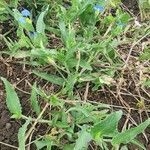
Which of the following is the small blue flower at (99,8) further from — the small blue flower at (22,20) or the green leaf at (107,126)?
the green leaf at (107,126)

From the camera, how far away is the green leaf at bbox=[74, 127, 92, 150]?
53.6 inches

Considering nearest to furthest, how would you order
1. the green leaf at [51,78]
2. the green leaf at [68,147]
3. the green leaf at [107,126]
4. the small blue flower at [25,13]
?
the green leaf at [107,126] < the green leaf at [68,147] < the green leaf at [51,78] < the small blue flower at [25,13]

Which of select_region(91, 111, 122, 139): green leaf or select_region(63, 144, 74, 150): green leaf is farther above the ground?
select_region(91, 111, 122, 139): green leaf

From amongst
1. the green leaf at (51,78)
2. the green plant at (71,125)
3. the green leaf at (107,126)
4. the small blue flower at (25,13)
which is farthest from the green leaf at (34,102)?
the small blue flower at (25,13)

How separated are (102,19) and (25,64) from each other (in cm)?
42

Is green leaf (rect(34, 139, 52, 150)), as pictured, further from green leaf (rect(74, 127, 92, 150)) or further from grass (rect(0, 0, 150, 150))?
green leaf (rect(74, 127, 92, 150))

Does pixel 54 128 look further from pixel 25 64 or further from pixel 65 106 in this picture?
pixel 25 64

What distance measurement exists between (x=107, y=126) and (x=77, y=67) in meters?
0.33

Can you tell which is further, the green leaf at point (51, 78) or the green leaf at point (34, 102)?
the green leaf at point (51, 78)

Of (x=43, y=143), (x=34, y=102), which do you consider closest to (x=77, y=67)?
(x=34, y=102)

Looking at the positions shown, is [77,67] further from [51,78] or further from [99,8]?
[99,8]

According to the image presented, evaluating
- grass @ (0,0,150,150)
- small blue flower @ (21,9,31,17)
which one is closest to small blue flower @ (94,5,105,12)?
grass @ (0,0,150,150)

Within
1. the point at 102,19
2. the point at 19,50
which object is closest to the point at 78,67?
the point at 19,50

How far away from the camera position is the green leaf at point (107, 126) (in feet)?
4.38
